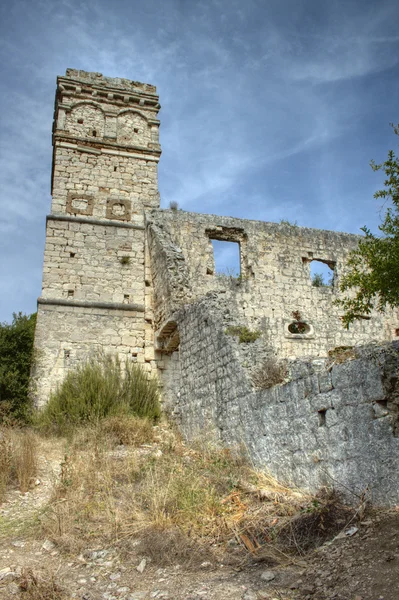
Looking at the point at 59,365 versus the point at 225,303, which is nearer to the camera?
the point at 225,303

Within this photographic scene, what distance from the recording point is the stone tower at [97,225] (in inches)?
454

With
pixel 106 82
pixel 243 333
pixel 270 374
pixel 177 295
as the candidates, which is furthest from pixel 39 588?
pixel 106 82

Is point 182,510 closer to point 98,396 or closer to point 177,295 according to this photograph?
point 98,396

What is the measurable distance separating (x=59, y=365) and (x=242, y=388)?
5.42m

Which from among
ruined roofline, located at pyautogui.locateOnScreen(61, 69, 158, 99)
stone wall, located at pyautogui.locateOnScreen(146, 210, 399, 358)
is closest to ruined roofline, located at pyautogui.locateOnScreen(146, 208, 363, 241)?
stone wall, located at pyautogui.locateOnScreen(146, 210, 399, 358)

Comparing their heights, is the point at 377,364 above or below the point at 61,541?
above

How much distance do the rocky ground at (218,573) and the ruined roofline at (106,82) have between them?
12365 mm

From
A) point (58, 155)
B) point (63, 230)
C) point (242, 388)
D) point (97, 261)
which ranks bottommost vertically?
point (242, 388)

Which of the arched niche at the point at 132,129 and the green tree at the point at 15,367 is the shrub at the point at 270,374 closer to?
the green tree at the point at 15,367

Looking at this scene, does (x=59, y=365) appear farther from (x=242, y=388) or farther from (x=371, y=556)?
(x=371, y=556)

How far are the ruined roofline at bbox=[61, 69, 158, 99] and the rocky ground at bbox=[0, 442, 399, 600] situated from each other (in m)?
12.4

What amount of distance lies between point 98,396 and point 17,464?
3.07 meters

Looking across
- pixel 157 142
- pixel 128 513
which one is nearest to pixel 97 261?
pixel 157 142

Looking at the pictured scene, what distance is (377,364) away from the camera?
4.64 meters
